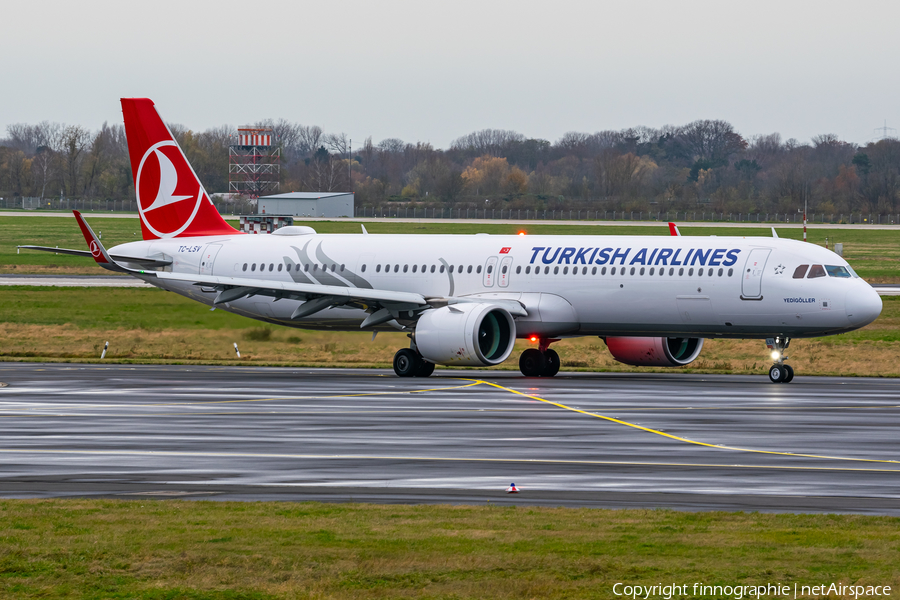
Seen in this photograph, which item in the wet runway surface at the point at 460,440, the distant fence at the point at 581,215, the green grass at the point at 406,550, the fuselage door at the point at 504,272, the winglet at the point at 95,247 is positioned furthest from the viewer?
the distant fence at the point at 581,215

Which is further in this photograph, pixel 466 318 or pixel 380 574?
pixel 466 318

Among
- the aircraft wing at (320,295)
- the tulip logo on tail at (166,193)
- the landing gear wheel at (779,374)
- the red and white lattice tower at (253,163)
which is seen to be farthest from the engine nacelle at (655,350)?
the red and white lattice tower at (253,163)

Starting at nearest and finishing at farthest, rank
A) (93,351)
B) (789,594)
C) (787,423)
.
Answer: (789,594) → (787,423) → (93,351)

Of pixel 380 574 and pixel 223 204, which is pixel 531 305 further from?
pixel 223 204

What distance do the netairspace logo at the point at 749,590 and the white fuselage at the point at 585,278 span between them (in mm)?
24477

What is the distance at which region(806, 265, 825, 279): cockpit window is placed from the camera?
3588 cm

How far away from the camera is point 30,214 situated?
524 ft

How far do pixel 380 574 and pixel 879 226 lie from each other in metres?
141

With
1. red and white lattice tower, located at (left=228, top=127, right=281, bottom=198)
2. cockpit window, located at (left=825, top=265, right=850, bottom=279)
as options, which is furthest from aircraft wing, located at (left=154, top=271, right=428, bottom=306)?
red and white lattice tower, located at (left=228, top=127, right=281, bottom=198)

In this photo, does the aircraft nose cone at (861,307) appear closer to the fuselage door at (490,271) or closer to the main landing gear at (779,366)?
the main landing gear at (779,366)

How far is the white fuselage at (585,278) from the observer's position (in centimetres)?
3597

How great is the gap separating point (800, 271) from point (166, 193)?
21.9 m

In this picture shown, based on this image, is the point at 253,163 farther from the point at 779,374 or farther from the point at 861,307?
the point at 861,307

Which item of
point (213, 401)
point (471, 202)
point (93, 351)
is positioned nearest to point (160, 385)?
point (213, 401)
